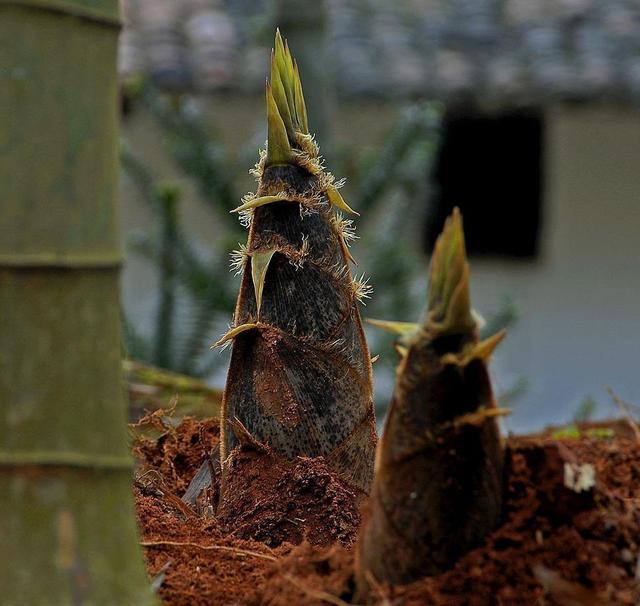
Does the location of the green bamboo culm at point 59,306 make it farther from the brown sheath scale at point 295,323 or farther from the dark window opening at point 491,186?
the dark window opening at point 491,186

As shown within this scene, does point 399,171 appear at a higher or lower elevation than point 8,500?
higher

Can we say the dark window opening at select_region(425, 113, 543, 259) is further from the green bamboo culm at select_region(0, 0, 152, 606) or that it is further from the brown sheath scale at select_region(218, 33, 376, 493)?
the green bamboo culm at select_region(0, 0, 152, 606)

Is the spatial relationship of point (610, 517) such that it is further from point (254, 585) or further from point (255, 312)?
point (255, 312)

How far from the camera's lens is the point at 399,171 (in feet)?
19.3

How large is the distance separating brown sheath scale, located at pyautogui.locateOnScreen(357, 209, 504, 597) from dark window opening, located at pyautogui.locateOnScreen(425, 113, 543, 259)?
7526mm

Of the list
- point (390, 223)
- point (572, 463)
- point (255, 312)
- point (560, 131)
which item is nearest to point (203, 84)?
point (390, 223)

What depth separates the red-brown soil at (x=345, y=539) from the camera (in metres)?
1.08

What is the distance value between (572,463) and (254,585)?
0.40m

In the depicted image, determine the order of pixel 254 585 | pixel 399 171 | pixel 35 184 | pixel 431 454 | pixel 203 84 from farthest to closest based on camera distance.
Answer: pixel 203 84, pixel 399 171, pixel 254 585, pixel 431 454, pixel 35 184

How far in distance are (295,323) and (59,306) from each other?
23.0 inches

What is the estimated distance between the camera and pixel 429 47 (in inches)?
319

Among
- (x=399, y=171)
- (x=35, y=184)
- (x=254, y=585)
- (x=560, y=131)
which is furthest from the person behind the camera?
(x=560, y=131)

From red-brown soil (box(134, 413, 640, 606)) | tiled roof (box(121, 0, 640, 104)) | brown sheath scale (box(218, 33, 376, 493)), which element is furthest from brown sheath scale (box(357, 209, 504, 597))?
tiled roof (box(121, 0, 640, 104))

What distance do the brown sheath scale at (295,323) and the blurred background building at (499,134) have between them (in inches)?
209
